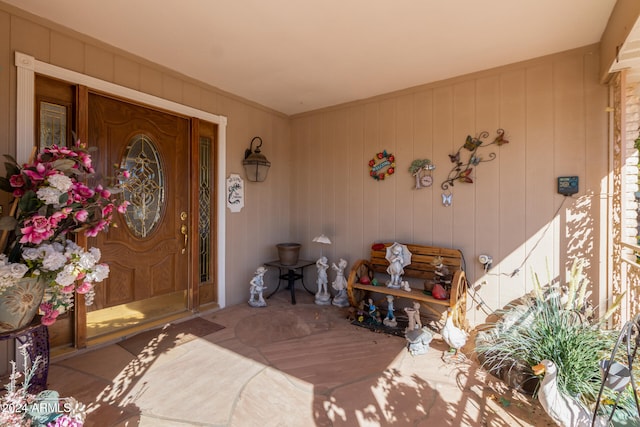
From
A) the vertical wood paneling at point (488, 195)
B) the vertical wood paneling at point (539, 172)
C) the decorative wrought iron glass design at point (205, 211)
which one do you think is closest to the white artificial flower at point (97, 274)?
the decorative wrought iron glass design at point (205, 211)

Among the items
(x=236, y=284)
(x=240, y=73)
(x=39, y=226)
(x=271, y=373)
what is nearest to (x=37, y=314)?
(x=39, y=226)

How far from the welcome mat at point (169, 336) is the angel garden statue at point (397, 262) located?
5.99 feet

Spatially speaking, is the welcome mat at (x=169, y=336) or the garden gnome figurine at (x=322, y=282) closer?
the welcome mat at (x=169, y=336)

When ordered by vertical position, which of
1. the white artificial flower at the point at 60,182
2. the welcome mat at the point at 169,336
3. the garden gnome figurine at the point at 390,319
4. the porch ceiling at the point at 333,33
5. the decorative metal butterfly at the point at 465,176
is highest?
the porch ceiling at the point at 333,33

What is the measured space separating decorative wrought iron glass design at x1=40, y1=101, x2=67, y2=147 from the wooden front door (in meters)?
0.18

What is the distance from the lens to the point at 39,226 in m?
1.64

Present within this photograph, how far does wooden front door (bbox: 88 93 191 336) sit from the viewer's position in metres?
2.72

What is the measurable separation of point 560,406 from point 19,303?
9.69 ft

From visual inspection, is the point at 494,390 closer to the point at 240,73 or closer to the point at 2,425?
the point at 2,425

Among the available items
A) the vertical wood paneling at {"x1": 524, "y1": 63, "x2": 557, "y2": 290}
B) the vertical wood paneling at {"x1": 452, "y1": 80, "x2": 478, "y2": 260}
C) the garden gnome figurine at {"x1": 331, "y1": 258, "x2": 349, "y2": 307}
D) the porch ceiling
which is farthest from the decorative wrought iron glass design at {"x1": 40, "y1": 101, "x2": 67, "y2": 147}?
the vertical wood paneling at {"x1": 524, "y1": 63, "x2": 557, "y2": 290}

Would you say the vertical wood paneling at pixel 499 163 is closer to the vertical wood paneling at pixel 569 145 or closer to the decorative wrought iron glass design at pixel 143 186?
the vertical wood paneling at pixel 569 145

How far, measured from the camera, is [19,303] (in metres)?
1.68

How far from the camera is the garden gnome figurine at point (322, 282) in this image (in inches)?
150

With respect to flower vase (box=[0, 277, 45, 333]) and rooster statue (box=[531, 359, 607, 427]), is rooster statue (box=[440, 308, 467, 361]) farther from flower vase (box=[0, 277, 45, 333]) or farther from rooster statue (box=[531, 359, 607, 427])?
flower vase (box=[0, 277, 45, 333])
